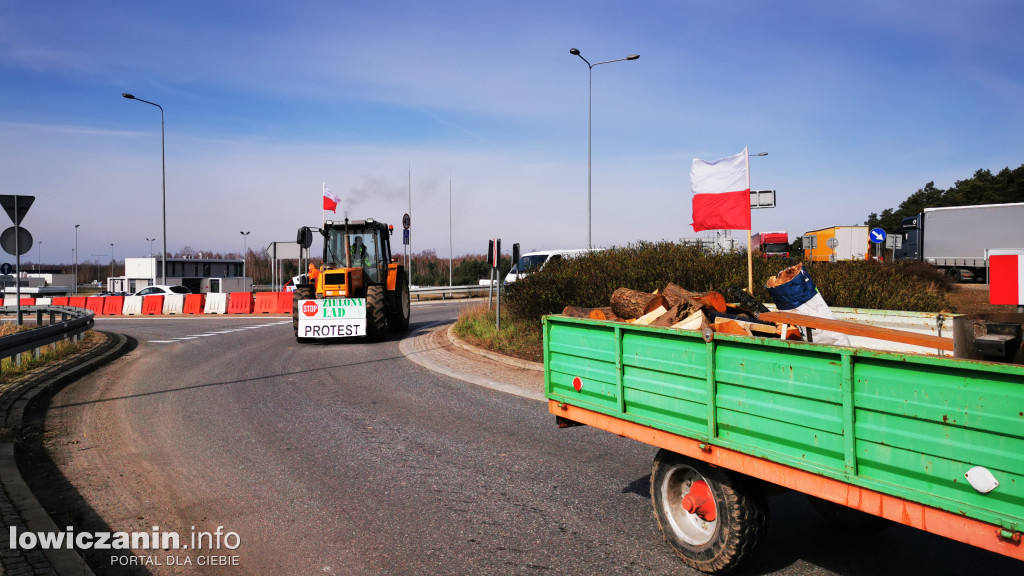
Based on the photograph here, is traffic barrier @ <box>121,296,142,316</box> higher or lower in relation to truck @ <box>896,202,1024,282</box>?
lower

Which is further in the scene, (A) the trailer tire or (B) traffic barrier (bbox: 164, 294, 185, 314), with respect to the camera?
(B) traffic barrier (bbox: 164, 294, 185, 314)

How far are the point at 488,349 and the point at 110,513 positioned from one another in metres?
9.00

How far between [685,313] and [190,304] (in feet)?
96.4

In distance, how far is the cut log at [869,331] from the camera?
330 cm

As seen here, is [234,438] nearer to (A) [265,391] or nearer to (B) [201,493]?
(B) [201,493]

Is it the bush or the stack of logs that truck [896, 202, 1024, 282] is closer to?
the bush

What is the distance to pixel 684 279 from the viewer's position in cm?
1288

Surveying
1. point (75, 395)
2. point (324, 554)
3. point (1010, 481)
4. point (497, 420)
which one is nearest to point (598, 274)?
point (497, 420)

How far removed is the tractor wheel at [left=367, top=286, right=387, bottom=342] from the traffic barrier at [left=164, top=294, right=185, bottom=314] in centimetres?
1788

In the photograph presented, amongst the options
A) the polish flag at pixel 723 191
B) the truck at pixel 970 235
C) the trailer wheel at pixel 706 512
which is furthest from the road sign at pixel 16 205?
the truck at pixel 970 235

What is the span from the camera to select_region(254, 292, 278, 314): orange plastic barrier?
2853 centimetres

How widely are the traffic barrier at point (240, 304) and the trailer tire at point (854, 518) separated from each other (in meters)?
28.0

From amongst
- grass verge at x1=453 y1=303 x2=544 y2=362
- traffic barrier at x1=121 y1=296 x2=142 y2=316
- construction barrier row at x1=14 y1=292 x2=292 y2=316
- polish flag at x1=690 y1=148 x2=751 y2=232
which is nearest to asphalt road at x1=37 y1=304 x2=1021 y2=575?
Result: polish flag at x1=690 y1=148 x2=751 y2=232

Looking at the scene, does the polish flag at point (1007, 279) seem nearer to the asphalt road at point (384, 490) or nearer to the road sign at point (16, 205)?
the asphalt road at point (384, 490)
